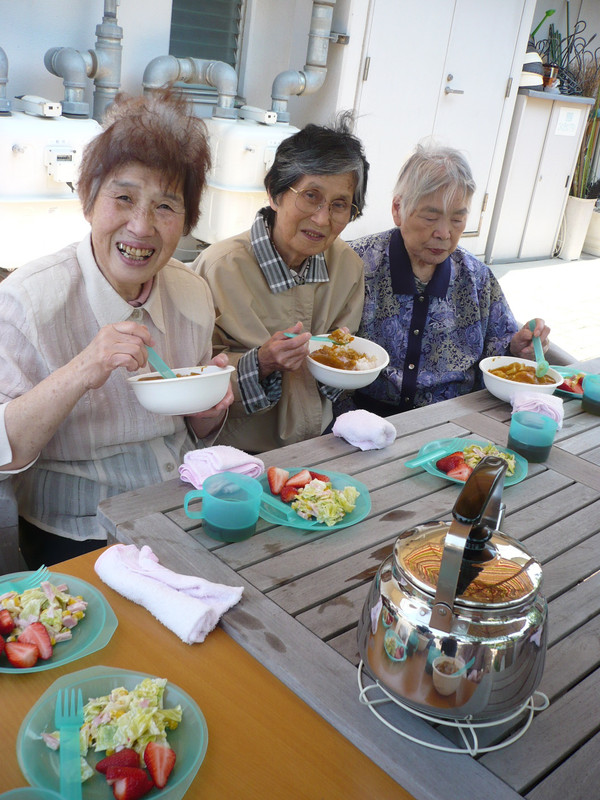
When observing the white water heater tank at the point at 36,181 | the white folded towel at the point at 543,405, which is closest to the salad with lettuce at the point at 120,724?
the white folded towel at the point at 543,405

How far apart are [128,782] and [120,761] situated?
0.03 metres

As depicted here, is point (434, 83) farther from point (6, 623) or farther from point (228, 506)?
point (6, 623)

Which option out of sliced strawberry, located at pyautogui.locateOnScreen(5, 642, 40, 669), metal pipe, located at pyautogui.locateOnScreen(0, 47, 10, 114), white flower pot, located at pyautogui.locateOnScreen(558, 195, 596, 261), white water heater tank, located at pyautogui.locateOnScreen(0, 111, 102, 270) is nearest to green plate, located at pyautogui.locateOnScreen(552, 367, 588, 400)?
sliced strawberry, located at pyautogui.locateOnScreen(5, 642, 40, 669)

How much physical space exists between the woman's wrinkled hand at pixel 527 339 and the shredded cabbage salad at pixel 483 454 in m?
0.76

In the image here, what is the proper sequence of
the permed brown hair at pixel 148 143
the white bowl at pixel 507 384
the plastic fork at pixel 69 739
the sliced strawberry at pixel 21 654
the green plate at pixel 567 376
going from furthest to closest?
the green plate at pixel 567 376 → the white bowl at pixel 507 384 → the permed brown hair at pixel 148 143 → the sliced strawberry at pixel 21 654 → the plastic fork at pixel 69 739

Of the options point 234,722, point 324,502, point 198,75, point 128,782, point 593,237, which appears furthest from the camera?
point 593,237

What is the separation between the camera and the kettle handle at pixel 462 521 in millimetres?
842

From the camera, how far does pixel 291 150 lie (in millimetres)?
2074

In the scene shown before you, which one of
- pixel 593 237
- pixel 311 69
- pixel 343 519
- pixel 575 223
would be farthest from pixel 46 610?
pixel 593 237

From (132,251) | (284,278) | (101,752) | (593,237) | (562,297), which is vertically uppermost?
(132,251)

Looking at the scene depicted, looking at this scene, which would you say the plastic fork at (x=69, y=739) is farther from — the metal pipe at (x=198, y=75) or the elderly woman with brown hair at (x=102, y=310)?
the metal pipe at (x=198, y=75)

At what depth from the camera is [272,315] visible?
2.14 metres

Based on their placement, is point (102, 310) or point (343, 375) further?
point (343, 375)

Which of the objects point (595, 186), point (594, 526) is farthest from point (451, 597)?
point (595, 186)
